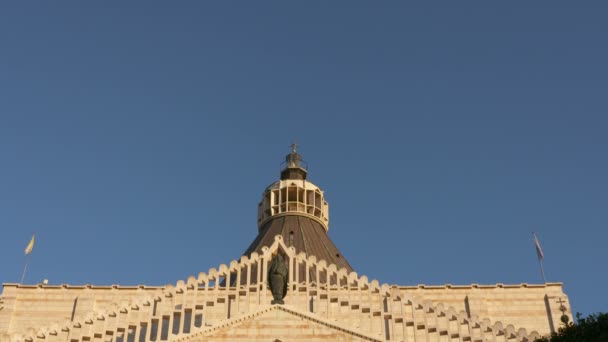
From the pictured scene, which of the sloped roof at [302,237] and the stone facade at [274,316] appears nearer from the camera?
the stone facade at [274,316]

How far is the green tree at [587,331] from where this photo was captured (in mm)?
23969

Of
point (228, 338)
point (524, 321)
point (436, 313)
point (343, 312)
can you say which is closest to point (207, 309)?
point (228, 338)

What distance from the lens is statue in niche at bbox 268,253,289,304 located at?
32719mm

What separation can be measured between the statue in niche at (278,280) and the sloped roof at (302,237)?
22.0 meters

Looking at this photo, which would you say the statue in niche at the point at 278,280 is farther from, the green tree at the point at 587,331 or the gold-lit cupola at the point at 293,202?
the gold-lit cupola at the point at 293,202

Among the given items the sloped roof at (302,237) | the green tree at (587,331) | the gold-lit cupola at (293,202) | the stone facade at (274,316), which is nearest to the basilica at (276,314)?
the stone facade at (274,316)

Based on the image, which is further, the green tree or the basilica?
the basilica

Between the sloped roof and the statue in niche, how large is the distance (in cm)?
2198

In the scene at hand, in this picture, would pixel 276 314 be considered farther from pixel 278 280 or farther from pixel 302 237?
pixel 302 237

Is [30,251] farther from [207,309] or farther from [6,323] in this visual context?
[207,309]

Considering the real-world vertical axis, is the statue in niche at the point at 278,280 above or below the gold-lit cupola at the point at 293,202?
below

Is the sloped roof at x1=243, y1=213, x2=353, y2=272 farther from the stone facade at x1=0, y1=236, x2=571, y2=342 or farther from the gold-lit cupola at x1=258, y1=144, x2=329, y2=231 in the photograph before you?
the stone facade at x1=0, y1=236, x2=571, y2=342

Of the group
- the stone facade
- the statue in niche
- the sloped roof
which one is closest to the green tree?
the stone facade

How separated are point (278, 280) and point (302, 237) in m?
25.5
